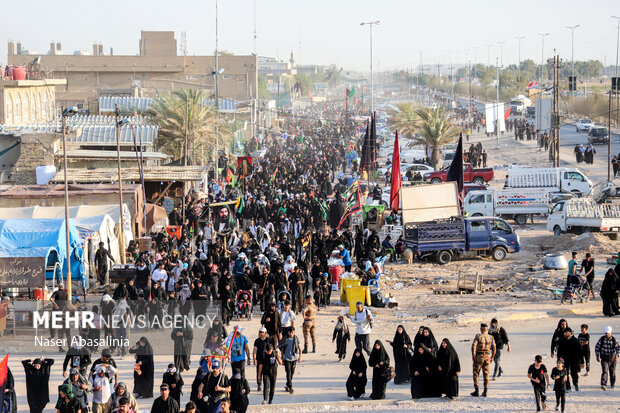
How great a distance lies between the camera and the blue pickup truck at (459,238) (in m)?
23.6

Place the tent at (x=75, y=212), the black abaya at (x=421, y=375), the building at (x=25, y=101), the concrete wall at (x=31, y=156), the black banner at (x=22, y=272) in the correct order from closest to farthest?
the black abaya at (x=421, y=375) → the black banner at (x=22, y=272) → the tent at (x=75, y=212) → the concrete wall at (x=31, y=156) → the building at (x=25, y=101)

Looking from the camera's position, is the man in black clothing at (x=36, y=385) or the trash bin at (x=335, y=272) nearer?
the man in black clothing at (x=36, y=385)

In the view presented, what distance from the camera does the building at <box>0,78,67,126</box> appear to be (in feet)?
120

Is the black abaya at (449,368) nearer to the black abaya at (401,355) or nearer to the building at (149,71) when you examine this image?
the black abaya at (401,355)

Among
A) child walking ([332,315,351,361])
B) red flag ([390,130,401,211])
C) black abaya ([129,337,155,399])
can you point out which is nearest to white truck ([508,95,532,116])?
red flag ([390,130,401,211])

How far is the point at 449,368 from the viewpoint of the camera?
39.8 feet

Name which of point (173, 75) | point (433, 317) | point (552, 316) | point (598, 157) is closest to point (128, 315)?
point (433, 317)

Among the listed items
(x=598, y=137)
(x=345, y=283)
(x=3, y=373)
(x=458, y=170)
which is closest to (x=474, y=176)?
A: (x=458, y=170)

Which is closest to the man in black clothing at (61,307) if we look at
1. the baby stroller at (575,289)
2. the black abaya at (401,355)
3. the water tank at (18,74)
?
the black abaya at (401,355)

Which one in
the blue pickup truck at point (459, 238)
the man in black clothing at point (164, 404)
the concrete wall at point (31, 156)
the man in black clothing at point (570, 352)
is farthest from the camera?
the concrete wall at point (31, 156)

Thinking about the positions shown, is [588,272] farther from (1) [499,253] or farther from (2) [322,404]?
(2) [322,404]

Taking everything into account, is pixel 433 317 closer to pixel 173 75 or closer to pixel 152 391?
pixel 152 391

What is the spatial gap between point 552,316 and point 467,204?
12987 millimetres

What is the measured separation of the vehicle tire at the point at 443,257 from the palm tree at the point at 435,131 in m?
23.4
